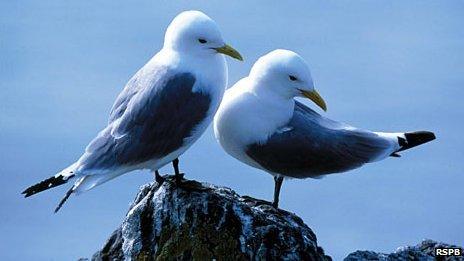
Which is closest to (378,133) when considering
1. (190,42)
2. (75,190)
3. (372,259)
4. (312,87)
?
(312,87)

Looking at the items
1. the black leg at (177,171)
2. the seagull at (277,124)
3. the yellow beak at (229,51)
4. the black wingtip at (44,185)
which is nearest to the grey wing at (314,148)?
the seagull at (277,124)

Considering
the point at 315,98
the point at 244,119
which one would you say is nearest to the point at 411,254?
→ the point at 315,98

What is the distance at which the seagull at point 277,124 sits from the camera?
32.0 ft

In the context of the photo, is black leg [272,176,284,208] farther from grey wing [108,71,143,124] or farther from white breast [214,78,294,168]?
grey wing [108,71,143,124]

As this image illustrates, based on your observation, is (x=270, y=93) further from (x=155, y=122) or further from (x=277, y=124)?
(x=155, y=122)

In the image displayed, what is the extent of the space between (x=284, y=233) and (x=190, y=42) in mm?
1906

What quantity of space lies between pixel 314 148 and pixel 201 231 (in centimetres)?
203

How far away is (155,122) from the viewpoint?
894 centimetres

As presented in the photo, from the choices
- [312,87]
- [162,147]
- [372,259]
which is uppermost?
[312,87]

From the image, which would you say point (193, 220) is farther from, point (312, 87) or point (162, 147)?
point (312, 87)

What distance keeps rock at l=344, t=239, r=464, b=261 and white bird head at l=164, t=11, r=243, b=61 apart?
82.4 inches

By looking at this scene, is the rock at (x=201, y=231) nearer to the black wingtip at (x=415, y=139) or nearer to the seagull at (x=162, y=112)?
the seagull at (x=162, y=112)

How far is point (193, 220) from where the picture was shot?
28.6 feet

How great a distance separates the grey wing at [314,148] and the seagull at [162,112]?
0.99m
